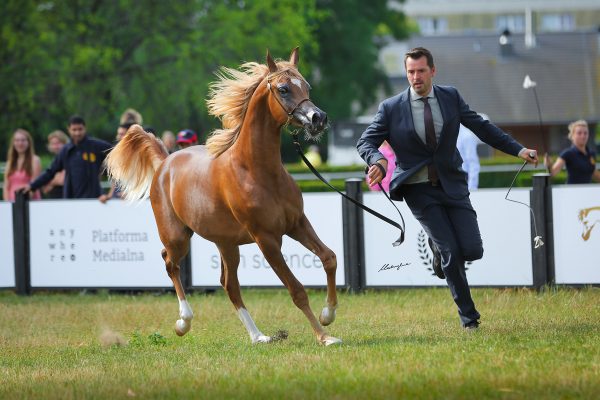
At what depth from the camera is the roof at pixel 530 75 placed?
54750 mm

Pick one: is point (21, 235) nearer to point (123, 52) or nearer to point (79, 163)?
point (79, 163)

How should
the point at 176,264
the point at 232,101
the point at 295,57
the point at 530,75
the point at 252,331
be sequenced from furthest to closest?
the point at 530,75, the point at 176,264, the point at 252,331, the point at 232,101, the point at 295,57

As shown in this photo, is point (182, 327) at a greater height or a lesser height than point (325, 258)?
lesser

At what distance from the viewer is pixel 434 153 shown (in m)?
8.61

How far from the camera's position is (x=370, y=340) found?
8688 mm

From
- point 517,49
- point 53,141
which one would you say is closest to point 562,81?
point 517,49

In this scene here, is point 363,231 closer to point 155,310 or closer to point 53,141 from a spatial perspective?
point 155,310

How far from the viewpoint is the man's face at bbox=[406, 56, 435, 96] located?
8.54m

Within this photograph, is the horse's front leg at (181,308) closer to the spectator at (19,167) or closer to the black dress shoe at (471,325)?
the black dress shoe at (471,325)

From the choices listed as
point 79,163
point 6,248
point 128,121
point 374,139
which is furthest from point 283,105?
point 6,248

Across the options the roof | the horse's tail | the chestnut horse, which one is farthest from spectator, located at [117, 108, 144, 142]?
the roof

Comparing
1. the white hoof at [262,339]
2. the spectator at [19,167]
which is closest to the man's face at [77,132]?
the spectator at [19,167]

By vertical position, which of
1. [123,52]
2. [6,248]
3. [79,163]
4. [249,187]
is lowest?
[6,248]
